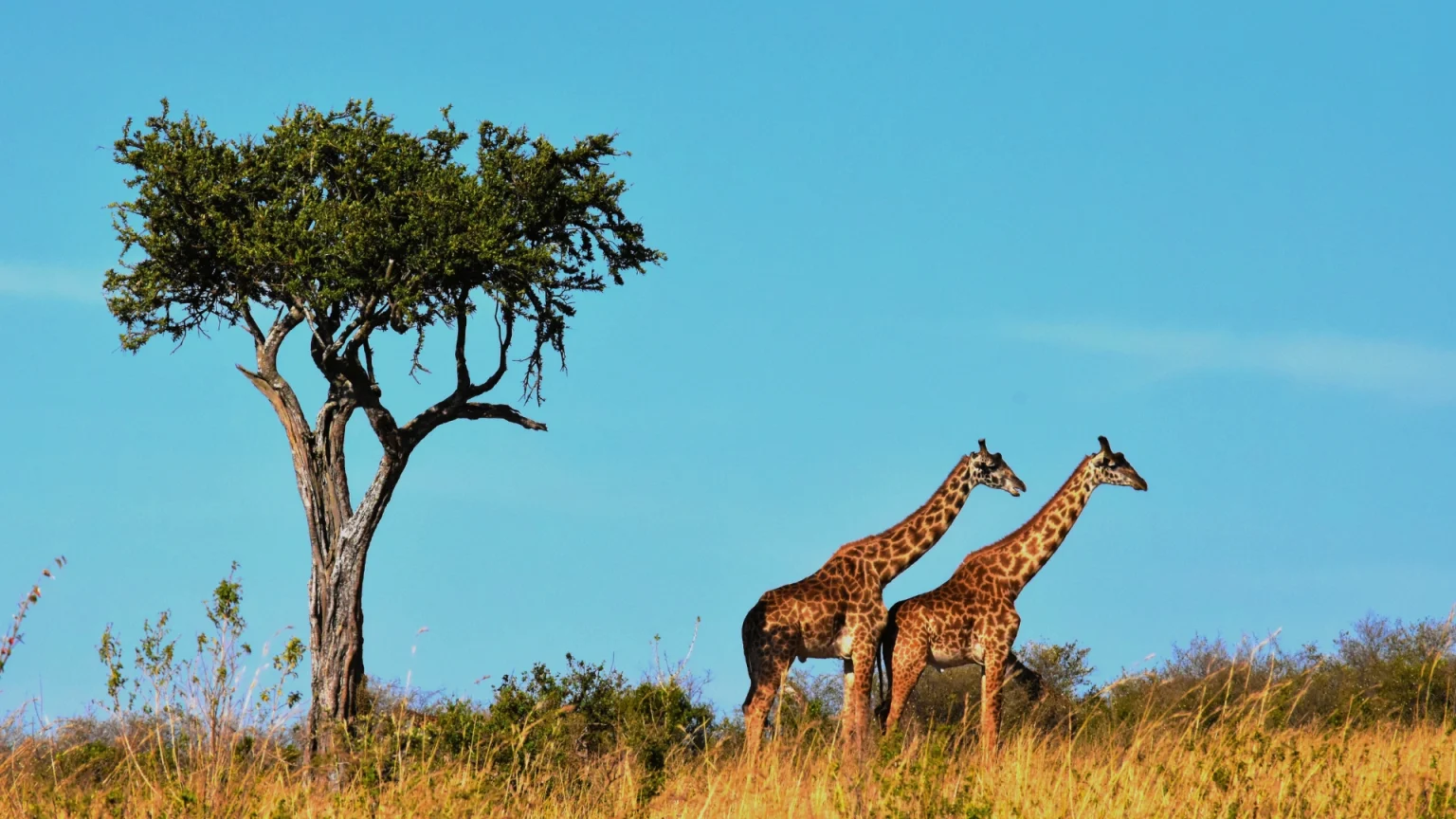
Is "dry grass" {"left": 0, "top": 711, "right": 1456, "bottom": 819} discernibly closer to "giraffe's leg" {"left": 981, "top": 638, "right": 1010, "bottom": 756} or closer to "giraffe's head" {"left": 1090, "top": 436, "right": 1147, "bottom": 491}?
"giraffe's leg" {"left": 981, "top": 638, "right": 1010, "bottom": 756}

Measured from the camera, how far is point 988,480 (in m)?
19.4

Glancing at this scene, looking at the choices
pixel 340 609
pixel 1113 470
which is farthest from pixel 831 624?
pixel 340 609

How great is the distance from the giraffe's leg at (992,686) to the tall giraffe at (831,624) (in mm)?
1360

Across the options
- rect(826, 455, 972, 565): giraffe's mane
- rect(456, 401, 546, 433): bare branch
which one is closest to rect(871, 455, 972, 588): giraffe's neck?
rect(826, 455, 972, 565): giraffe's mane

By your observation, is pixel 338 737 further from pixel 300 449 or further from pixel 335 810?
pixel 300 449

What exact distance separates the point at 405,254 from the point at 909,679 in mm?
10960

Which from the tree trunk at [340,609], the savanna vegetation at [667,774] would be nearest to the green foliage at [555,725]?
the savanna vegetation at [667,774]

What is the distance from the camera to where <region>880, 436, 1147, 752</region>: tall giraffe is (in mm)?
17750

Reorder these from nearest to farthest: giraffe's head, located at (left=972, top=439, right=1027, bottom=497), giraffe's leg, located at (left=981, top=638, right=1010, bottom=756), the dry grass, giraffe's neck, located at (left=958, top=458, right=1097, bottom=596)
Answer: the dry grass, giraffe's leg, located at (left=981, top=638, right=1010, bottom=756), giraffe's neck, located at (left=958, top=458, right=1097, bottom=596), giraffe's head, located at (left=972, top=439, right=1027, bottom=497)

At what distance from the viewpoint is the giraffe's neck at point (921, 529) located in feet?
61.5

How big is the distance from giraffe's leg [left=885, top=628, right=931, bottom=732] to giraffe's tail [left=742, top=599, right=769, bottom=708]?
1.65 metres

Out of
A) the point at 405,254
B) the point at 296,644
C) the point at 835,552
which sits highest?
the point at 405,254

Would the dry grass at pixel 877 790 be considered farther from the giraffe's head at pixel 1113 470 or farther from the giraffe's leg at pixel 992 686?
the giraffe's head at pixel 1113 470

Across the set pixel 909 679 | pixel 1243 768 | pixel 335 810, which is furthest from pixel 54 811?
pixel 909 679
